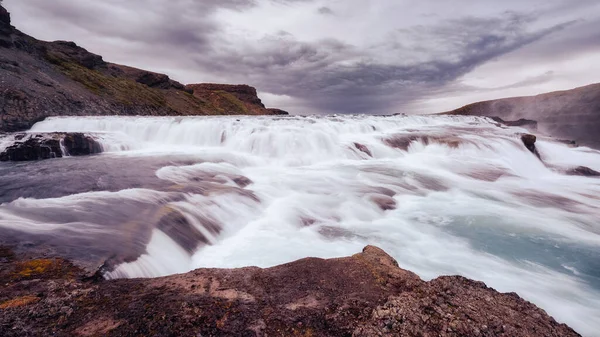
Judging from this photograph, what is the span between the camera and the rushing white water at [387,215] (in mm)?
4957

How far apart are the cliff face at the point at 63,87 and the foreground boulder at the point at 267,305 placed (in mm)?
22651

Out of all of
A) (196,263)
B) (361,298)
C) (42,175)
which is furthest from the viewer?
(42,175)

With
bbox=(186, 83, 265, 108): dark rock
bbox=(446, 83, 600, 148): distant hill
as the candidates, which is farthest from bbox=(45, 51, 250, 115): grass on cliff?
bbox=(446, 83, 600, 148): distant hill

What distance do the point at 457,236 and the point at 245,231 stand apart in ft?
15.5

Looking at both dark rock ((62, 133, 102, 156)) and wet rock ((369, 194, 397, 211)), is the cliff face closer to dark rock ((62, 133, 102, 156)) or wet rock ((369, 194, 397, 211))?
dark rock ((62, 133, 102, 156))

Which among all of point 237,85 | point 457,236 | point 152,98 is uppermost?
point 237,85

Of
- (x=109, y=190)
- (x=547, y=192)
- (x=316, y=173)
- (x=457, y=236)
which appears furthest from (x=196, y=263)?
(x=547, y=192)

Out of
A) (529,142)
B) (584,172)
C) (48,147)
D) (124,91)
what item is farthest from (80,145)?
(124,91)

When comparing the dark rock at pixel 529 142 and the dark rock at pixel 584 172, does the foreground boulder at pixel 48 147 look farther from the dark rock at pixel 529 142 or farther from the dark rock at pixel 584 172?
the dark rock at pixel 529 142

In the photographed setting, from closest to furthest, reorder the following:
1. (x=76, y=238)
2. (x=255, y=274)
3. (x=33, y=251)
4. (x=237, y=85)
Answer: (x=255, y=274) → (x=33, y=251) → (x=76, y=238) → (x=237, y=85)

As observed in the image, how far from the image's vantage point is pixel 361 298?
2.58 m

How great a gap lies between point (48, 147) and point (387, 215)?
13384mm

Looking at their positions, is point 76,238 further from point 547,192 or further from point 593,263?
point 547,192

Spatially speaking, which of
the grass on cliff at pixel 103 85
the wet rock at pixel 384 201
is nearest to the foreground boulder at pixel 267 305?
the wet rock at pixel 384 201
